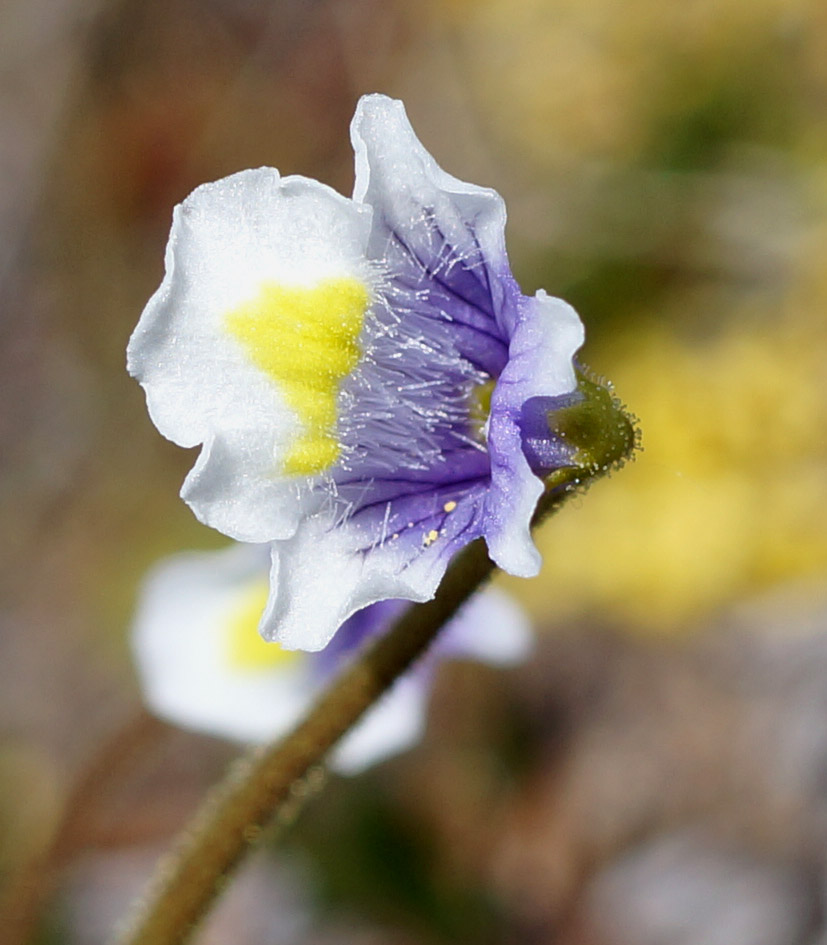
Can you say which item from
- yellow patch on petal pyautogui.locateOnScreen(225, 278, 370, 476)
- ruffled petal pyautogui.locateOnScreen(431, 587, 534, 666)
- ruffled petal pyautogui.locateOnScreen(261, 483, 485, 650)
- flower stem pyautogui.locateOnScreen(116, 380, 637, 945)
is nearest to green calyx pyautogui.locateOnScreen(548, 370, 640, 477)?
flower stem pyautogui.locateOnScreen(116, 380, 637, 945)

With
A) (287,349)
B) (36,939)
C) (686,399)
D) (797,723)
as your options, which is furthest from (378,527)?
(686,399)

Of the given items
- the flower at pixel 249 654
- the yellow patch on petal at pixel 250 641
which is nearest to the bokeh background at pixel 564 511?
the flower at pixel 249 654

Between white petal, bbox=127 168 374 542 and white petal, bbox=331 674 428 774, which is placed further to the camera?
white petal, bbox=331 674 428 774

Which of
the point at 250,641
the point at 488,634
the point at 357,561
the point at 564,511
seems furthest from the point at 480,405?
the point at 564,511

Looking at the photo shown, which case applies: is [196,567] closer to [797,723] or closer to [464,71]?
[797,723]

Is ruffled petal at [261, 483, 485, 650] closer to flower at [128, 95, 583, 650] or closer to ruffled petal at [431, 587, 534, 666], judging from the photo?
flower at [128, 95, 583, 650]

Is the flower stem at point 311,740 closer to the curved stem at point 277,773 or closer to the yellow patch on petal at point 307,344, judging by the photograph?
the curved stem at point 277,773

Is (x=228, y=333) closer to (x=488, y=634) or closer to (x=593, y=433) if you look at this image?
(x=593, y=433)
